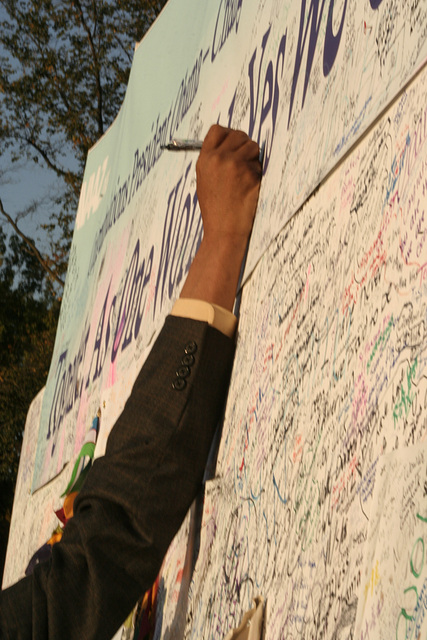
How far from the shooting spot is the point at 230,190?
1.45 meters

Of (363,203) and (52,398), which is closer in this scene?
(363,203)

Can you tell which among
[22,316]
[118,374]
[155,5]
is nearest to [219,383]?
[118,374]

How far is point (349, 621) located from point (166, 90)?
1.97 m

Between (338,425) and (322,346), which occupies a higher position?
(322,346)

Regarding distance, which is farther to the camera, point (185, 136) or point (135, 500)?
point (185, 136)

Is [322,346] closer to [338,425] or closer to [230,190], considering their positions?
[338,425]

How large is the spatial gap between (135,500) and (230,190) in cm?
53

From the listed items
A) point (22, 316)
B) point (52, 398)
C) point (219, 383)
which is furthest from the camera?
point (22, 316)

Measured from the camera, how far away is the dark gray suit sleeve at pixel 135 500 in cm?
124

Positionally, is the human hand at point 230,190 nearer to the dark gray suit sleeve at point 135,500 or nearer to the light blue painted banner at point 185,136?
the light blue painted banner at point 185,136

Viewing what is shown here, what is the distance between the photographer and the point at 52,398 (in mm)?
3721

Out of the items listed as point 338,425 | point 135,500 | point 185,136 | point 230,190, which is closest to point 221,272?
point 230,190

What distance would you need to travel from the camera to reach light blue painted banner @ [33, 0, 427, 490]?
1062 mm

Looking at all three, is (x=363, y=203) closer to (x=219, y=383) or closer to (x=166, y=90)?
(x=219, y=383)
